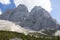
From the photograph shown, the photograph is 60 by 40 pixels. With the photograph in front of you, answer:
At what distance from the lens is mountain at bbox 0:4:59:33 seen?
5128 inches

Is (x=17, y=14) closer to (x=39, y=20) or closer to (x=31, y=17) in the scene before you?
(x=31, y=17)

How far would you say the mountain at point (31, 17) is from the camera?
130250 millimetres

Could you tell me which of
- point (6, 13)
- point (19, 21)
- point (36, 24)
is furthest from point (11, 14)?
point (36, 24)

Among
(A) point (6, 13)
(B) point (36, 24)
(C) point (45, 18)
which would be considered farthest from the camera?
(A) point (6, 13)

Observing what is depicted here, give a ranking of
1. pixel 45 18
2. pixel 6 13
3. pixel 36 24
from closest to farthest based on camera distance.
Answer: pixel 36 24 < pixel 45 18 < pixel 6 13

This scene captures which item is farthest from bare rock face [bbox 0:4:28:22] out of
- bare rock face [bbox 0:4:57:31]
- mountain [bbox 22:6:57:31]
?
mountain [bbox 22:6:57:31]

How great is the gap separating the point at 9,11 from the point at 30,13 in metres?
22.9

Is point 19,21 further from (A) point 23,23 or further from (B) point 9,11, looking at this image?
(B) point 9,11

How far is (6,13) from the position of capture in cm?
14812

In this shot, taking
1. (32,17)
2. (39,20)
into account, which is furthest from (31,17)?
(39,20)

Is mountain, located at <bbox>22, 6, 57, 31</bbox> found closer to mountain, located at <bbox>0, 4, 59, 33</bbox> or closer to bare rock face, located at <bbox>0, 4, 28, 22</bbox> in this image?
mountain, located at <bbox>0, 4, 59, 33</bbox>

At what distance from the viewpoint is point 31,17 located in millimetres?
137875

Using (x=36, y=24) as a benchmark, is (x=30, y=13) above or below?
above

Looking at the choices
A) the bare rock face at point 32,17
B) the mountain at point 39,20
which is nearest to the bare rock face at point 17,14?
the bare rock face at point 32,17
